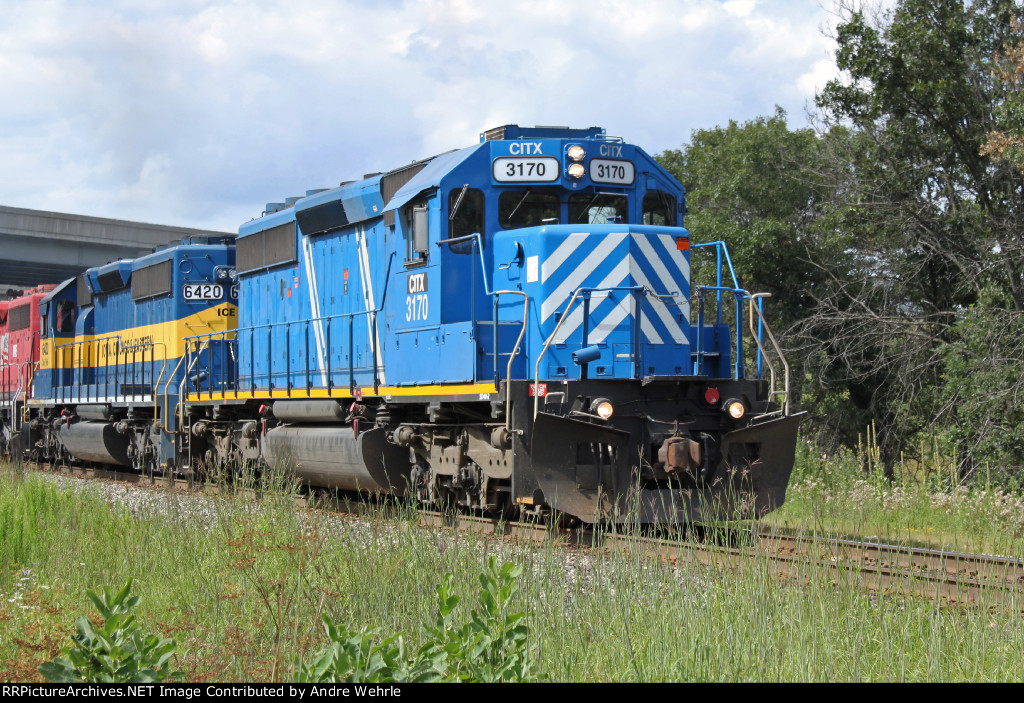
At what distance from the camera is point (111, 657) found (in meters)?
3.96

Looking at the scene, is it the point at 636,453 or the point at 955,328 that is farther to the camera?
the point at 955,328

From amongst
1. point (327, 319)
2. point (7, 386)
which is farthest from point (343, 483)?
point (7, 386)

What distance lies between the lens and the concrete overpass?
34719mm

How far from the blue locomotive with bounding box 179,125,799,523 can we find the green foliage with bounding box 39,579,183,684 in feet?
14.4

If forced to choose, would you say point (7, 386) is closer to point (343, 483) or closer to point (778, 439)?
point (343, 483)

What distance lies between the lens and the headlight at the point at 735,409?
354 inches

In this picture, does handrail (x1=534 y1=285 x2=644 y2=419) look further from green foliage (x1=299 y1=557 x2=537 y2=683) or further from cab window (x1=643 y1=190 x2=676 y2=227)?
green foliage (x1=299 y1=557 x2=537 y2=683)

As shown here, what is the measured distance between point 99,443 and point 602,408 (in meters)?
12.4

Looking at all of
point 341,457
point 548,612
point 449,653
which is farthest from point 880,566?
point 341,457

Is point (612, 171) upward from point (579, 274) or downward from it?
upward

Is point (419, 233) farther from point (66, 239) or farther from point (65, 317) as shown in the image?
point (66, 239)

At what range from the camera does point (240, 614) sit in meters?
5.72

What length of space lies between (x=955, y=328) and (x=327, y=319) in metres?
9.65

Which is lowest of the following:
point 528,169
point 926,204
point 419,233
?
point 419,233
